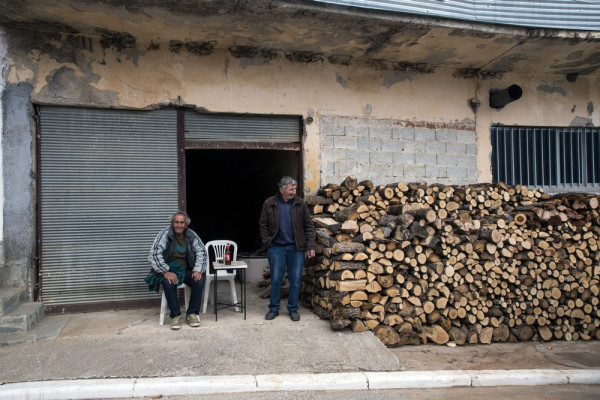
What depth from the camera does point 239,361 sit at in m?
5.00

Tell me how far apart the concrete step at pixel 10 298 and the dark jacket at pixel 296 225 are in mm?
3288

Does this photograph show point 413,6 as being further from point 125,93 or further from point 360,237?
point 125,93

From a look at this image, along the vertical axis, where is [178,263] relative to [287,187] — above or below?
below

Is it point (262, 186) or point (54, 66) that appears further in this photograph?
point (262, 186)

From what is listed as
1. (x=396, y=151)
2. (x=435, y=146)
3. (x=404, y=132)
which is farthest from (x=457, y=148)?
(x=396, y=151)

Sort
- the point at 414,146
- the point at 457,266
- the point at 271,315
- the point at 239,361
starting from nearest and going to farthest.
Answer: the point at 239,361 → the point at 457,266 → the point at 271,315 → the point at 414,146

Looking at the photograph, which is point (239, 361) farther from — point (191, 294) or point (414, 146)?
point (414, 146)

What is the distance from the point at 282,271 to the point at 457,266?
2.39 meters

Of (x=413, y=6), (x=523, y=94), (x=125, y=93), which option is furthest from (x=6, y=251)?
(x=523, y=94)

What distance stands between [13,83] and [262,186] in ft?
20.6

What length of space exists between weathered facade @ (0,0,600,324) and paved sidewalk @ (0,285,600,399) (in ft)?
4.76

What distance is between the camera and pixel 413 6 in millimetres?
6348

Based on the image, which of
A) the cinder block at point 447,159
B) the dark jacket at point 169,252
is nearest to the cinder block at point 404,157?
the cinder block at point 447,159

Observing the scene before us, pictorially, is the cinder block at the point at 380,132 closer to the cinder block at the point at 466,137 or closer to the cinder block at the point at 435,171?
the cinder block at the point at 435,171
